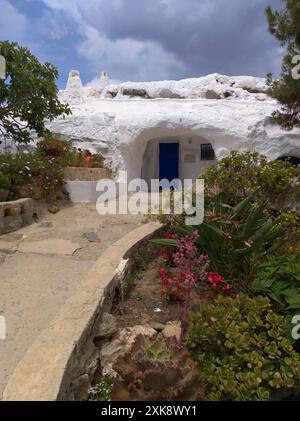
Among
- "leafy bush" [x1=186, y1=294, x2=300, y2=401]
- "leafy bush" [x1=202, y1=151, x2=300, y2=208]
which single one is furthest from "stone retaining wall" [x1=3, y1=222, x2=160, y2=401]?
"leafy bush" [x1=202, y1=151, x2=300, y2=208]

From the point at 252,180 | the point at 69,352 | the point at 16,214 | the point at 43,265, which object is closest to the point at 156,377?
the point at 69,352

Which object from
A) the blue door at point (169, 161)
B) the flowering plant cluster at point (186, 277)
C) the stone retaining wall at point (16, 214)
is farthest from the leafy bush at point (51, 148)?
the blue door at point (169, 161)

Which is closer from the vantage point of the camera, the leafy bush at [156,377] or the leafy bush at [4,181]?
the leafy bush at [156,377]

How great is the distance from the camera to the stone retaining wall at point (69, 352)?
70.8 inches

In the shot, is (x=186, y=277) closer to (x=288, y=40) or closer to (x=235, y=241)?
(x=235, y=241)

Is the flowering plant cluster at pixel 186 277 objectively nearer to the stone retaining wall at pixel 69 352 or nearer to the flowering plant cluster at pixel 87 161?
the stone retaining wall at pixel 69 352

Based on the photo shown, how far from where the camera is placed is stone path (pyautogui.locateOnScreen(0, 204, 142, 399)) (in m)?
2.57

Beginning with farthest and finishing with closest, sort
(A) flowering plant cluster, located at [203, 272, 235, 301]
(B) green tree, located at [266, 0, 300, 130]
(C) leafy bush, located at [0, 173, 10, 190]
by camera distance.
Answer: (B) green tree, located at [266, 0, 300, 130] < (C) leafy bush, located at [0, 173, 10, 190] < (A) flowering plant cluster, located at [203, 272, 235, 301]

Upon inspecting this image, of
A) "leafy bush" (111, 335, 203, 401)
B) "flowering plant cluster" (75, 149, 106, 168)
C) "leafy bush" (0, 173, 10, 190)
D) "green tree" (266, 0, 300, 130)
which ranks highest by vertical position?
"green tree" (266, 0, 300, 130)

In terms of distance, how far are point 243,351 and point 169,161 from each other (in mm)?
12743

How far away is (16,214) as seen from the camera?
18.8 feet

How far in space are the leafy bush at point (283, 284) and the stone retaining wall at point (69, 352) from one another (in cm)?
125

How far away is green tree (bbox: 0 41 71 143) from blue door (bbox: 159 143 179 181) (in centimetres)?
867

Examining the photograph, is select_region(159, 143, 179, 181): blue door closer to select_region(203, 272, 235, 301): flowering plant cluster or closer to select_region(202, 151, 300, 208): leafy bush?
select_region(202, 151, 300, 208): leafy bush
